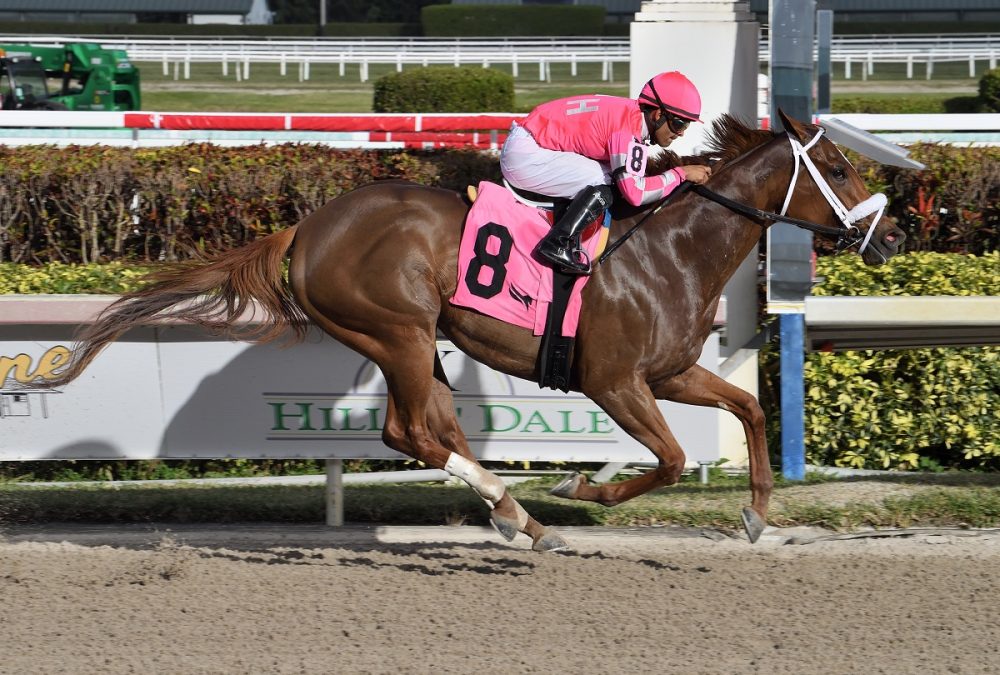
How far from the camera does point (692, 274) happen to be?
4.44m

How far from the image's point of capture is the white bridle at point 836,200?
4387 mm

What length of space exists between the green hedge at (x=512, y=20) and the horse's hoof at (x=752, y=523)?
1351 inches

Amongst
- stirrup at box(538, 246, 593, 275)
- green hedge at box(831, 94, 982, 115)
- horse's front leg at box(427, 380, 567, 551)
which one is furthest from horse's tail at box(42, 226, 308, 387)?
green hedge at box(831, 94, 982, 115)

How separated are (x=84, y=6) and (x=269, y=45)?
18653 mm

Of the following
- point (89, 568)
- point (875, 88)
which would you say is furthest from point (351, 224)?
point (875, 88)

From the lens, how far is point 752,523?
449 centimetres

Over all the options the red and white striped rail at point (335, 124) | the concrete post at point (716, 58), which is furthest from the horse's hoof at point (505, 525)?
the red and white striped rail at point (335, 124)

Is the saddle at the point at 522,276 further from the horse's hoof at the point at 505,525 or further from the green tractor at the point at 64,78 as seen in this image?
the green tractor at the point at 64,78

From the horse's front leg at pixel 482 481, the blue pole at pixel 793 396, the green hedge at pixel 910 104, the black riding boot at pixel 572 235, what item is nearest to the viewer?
the black riding boot at pixel 572 235

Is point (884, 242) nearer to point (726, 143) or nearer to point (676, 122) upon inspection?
point (726, 143)

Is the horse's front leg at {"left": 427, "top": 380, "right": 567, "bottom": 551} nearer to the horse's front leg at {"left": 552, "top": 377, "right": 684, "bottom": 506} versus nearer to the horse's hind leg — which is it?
the horse's hind leg

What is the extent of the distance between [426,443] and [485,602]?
0.70 m

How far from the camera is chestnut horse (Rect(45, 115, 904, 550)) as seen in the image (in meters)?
4.36

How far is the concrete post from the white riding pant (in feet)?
5.64
